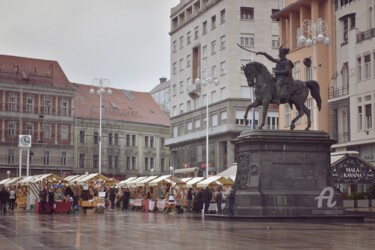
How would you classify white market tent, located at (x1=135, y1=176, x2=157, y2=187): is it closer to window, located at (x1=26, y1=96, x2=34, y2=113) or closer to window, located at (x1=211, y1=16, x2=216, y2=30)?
window, located at (x1=211, y1=16, x2=216, y2=30)

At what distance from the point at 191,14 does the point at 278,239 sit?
75.3 m

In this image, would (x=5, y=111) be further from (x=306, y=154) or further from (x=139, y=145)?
(x=306, y=154)

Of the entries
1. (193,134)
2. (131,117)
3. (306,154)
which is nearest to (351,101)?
(306,154)

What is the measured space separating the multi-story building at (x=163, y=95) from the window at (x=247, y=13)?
4105 cm

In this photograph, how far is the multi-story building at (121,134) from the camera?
347 feet

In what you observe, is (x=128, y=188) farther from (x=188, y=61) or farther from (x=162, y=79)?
(x=162, y=79)

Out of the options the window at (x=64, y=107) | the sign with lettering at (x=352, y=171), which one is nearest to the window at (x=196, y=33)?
the window at (x=64, y=107)

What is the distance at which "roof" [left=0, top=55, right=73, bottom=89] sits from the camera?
9781 cm

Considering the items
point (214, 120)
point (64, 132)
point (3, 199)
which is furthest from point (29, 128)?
point (3, 199)

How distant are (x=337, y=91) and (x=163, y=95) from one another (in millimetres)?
70447

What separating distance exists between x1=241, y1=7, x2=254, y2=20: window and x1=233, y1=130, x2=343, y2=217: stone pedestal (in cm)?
5347

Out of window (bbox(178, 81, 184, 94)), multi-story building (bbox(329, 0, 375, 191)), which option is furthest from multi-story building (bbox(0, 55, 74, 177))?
multi-story building (bbox(329, 0, 375, 191))

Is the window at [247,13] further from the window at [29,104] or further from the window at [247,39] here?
the window at [29,104]

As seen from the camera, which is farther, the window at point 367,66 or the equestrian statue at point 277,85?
the window at point 367,66
